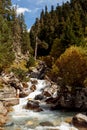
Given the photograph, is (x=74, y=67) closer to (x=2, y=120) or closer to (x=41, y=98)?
(x=41, y=98)

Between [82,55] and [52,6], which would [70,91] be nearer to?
[82,55]

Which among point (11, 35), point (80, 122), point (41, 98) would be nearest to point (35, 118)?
point (80, 122)

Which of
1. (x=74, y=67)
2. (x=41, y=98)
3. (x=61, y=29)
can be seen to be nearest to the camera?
(x=74, y=67)

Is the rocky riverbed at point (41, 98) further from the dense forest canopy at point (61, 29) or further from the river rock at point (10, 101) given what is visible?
the dense forest canopy at point (61, 29)

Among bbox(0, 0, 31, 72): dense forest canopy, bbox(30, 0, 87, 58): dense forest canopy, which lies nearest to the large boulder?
bbox(0, 0, 31, 72): dense forest canopy

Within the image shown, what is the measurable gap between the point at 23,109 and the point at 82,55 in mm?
12844

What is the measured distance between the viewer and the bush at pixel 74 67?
45.2 meters

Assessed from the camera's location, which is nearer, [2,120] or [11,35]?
[2,120]

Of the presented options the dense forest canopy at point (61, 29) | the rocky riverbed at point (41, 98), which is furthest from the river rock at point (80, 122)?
the dense forest canopy at point (61, 29)

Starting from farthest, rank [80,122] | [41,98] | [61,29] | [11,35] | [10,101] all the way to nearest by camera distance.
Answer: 1. [61,29]
2. [11,35]
3. [41,98]
4. [10,101]
5. [80,122]

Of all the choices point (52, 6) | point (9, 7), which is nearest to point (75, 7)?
point (52, 6)

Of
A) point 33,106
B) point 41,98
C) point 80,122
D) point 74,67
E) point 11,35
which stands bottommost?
point 41,98

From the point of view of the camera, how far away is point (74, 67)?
4550cm

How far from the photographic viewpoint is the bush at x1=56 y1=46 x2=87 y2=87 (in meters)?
45.2
